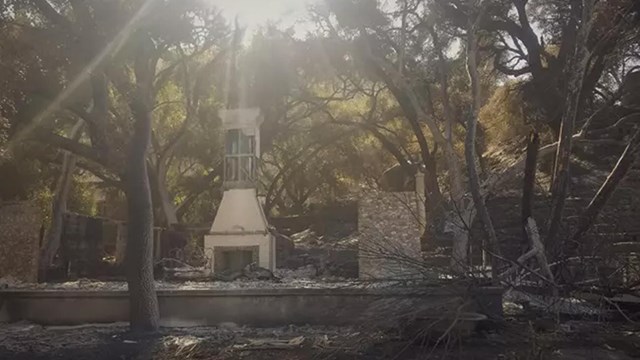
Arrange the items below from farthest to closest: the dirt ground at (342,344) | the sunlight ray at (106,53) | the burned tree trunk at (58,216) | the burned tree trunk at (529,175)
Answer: the burned tree trunk at (58,216) → the burned tree trunk at (529,175) → the sunlight ray at (106,53) → the dirt ground at (342,344)

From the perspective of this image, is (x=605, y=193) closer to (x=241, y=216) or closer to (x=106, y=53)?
(x=106, y=53)

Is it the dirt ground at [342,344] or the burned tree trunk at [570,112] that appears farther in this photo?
the burned tree trunk at [570,112]

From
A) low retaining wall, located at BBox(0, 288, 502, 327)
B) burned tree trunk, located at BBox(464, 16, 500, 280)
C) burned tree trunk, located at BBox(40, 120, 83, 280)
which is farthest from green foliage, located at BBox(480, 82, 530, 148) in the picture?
burned tree trunk, located at BBox(40, 120, 83, 280)

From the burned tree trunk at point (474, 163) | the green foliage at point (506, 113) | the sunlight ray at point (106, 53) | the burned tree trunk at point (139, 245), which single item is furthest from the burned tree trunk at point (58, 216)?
the green foliage at point (506, 113)

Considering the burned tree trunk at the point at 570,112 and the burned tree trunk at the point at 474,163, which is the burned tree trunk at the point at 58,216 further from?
the burned tree trunk at the point at 570,112

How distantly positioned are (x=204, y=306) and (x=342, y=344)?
4312 millimetres

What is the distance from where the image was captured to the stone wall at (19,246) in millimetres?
16781

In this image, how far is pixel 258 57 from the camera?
2164 centimetres

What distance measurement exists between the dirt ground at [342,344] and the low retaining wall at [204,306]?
770 mm

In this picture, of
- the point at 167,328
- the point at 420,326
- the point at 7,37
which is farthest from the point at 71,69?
the point at 420,326

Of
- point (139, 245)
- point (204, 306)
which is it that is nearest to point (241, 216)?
point (204, 306)

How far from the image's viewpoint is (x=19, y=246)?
16.9 metres

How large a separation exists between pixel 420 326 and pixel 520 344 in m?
1.69

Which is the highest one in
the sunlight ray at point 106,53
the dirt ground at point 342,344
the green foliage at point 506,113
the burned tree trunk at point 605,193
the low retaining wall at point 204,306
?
the green foliage at point 506,113
